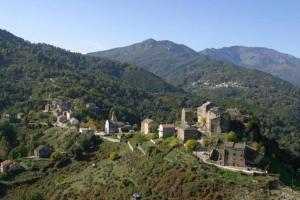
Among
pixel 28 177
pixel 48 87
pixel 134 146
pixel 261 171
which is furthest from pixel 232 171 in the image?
pixel 48 87

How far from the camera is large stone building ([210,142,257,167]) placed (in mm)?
54812

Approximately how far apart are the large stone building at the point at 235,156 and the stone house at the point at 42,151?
3460cm

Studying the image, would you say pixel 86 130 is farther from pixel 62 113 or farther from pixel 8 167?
pixel 62 113

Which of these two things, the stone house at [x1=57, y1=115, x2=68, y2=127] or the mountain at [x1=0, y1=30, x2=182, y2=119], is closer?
the stone house at [x1=57, y1=115, x2=68, y2=127]

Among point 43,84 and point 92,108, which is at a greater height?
point 43,84

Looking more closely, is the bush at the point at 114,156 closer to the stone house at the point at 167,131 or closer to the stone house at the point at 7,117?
the stone house at the point at 167,131

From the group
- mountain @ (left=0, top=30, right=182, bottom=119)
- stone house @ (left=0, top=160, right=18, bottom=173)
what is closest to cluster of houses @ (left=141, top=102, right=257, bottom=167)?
stone house @ (left=0, top=160, right=18, bottom=173)

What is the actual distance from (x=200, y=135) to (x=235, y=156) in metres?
10.2

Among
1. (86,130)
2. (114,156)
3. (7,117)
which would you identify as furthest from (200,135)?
(7,117)

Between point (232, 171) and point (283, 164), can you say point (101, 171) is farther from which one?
point (283, 164)

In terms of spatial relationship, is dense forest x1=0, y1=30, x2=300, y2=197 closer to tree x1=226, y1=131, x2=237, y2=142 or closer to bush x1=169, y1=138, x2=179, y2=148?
bush x1=169, y1=138, x2=179, y2=148

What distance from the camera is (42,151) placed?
263ft

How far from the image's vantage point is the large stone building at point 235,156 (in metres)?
54.8

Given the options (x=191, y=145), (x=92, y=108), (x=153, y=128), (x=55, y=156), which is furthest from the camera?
(x=92, y=108)
